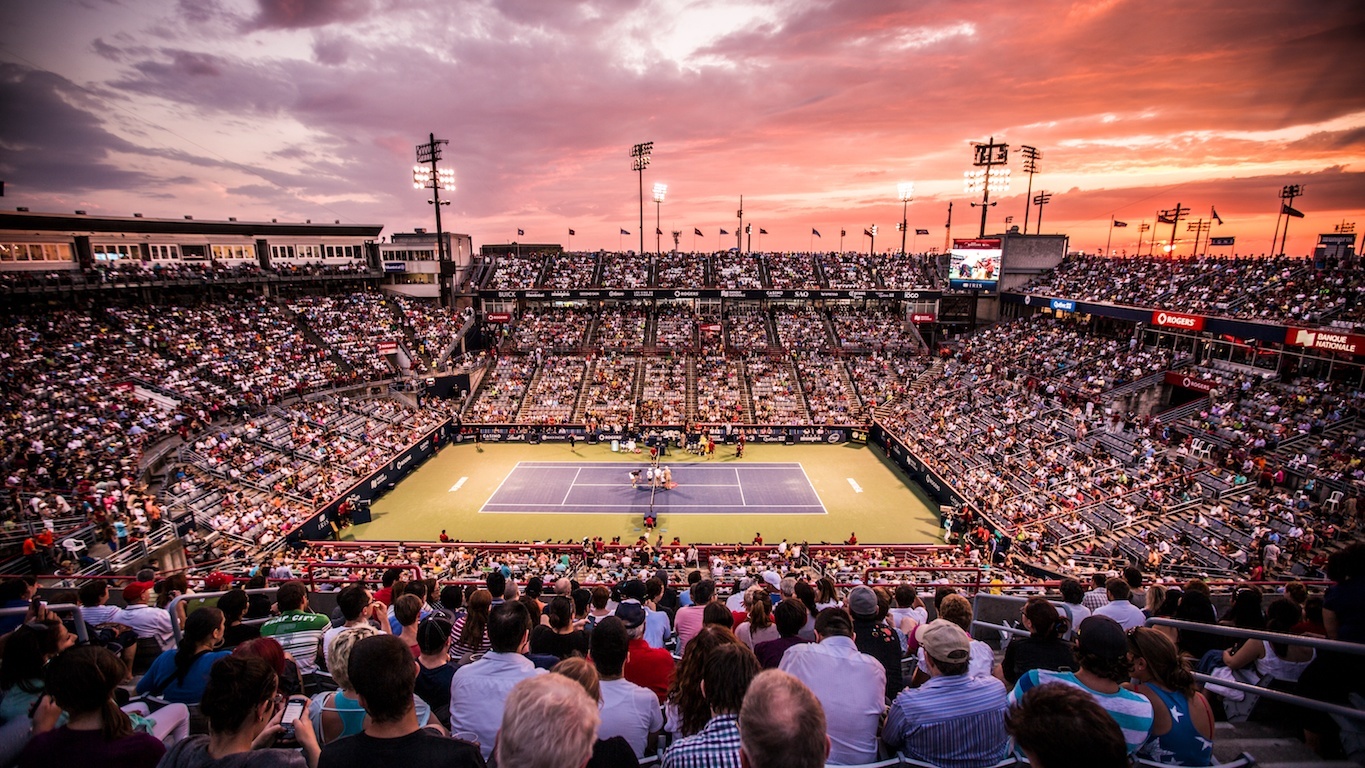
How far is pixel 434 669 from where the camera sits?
480cm

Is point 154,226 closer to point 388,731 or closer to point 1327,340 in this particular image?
point 388,731

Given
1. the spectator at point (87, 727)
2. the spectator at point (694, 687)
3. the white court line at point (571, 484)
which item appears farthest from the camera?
the white court line at point (571, 484)

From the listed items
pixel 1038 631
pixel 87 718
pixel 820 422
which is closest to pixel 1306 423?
pixel 820 422

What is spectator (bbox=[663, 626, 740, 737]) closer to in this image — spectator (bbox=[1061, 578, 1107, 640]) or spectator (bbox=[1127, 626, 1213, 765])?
spectator (bbox=[1127, 626, 1213, 765])

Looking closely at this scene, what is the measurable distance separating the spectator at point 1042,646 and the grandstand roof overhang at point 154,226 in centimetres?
4649

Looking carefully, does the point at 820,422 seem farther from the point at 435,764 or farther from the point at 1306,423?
the point at 435,764

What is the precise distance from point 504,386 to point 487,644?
119 ft

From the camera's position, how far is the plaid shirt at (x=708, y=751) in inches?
116

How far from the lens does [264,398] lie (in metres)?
30.5

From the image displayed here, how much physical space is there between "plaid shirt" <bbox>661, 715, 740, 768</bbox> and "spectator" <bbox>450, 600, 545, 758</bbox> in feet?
4.32

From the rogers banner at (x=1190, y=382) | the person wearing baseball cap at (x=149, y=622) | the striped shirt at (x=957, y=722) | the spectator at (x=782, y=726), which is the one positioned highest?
the spectator at (x=782, y=726)

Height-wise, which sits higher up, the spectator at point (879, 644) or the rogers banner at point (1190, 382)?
the spectator at point (879, 644)

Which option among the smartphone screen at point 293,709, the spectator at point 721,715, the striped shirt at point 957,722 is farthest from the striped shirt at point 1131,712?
the smartphone screen at point 293,709

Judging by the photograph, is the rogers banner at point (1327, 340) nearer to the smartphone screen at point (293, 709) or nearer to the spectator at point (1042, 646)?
the spectator at point (1042, 646)
